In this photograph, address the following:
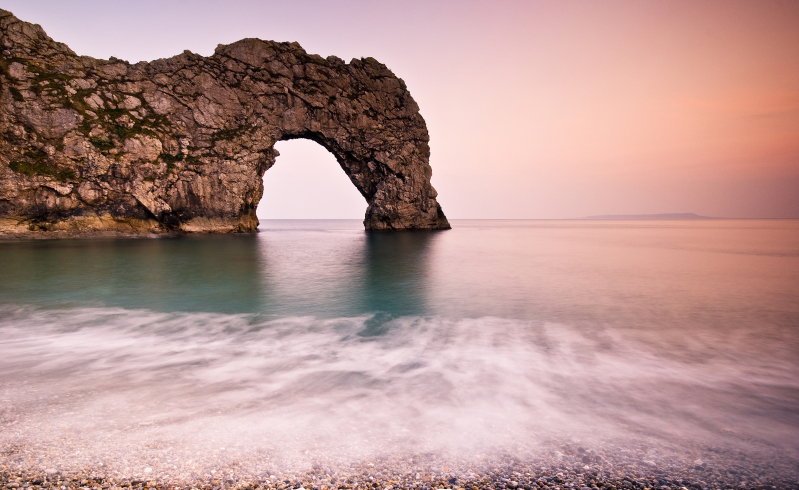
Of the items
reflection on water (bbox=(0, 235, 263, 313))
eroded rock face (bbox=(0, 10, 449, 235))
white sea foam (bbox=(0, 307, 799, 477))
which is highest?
eroded rock face (bbox=(0, 10, 449, 235))

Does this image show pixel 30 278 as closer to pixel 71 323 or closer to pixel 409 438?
pixel 71 323

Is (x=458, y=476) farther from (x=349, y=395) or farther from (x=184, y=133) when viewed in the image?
(x=184, y=133)

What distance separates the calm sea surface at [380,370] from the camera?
3539mm

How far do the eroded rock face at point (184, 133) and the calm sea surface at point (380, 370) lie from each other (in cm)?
2726

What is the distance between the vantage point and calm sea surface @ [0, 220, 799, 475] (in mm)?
3539

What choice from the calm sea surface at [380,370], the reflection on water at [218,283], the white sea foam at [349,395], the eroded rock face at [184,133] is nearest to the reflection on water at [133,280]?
the reflection on water at [218,283]

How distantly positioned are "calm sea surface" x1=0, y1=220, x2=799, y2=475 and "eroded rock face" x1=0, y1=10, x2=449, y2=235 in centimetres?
2726

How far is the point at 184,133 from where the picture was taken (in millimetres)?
40438

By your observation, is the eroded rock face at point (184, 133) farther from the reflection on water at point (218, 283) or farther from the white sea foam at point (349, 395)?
the white sea foam at point (349, 395)

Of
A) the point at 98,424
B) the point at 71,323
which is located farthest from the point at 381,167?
the point at 98,424

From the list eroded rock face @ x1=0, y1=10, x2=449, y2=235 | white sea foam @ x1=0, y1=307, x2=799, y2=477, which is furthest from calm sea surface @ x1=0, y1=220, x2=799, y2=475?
eroded rock face @ x1=0, y1=10, x2=449, y2=235

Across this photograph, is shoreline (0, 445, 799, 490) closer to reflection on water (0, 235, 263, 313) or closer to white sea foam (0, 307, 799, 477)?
white sea foam (0, 307, 799, 477)

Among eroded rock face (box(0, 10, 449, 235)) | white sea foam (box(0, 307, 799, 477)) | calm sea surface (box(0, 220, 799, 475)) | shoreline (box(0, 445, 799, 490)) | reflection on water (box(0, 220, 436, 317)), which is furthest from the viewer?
eroded rock face (box(0, 10, 449, 235))

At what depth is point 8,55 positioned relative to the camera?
33.3m
